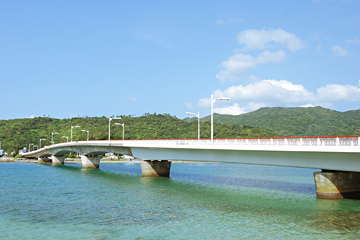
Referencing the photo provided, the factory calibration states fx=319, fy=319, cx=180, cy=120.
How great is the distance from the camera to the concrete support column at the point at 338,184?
2966cm

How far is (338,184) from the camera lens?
1175 inches

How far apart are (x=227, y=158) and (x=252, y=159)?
380cm

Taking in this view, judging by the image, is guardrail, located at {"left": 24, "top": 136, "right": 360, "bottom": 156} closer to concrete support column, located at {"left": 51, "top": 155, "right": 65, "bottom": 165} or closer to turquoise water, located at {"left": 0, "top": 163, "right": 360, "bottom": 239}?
turquoise water, located at {"left": 0, "top": 163, "right": 360, "bottom": 239}

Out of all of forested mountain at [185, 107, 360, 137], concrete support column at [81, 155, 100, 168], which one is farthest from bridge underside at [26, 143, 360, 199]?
forested mountain at [185, 107, 360, 137]

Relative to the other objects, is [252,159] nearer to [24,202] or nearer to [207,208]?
[207,208]

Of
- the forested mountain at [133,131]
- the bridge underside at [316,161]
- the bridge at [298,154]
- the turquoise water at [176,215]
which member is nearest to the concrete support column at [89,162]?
the bridge underside at [316,161]

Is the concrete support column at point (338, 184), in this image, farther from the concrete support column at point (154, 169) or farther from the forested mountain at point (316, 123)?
the forested mountain at point (316, 123)

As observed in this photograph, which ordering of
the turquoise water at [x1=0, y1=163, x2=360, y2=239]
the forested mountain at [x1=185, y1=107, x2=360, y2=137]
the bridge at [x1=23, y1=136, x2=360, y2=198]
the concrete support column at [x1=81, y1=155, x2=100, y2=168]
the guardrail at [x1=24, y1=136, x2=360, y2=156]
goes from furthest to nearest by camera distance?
the forested mountain at [x1=185, y1=107, x2=360, y2=137] < the concrete support column at [x1=81, y1=155, x2=100, y2=168] < the bridge at [x1=23, y1=136, x2=360, y2=198] < the guardrail at [x1=24, y1=136, x2=360, y2=156] < the turquoise water at [x1=0, y1=163, x2=360, y2=239]

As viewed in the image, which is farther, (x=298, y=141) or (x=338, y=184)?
(x=338, y=184)

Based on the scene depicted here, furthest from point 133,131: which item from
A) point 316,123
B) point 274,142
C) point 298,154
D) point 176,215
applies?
point 176,215

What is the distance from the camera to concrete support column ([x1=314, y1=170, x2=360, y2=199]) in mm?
29656

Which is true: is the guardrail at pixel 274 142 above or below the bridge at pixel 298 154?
above

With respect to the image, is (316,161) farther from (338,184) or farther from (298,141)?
(338,184)

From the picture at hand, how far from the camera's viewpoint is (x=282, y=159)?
103 feet
